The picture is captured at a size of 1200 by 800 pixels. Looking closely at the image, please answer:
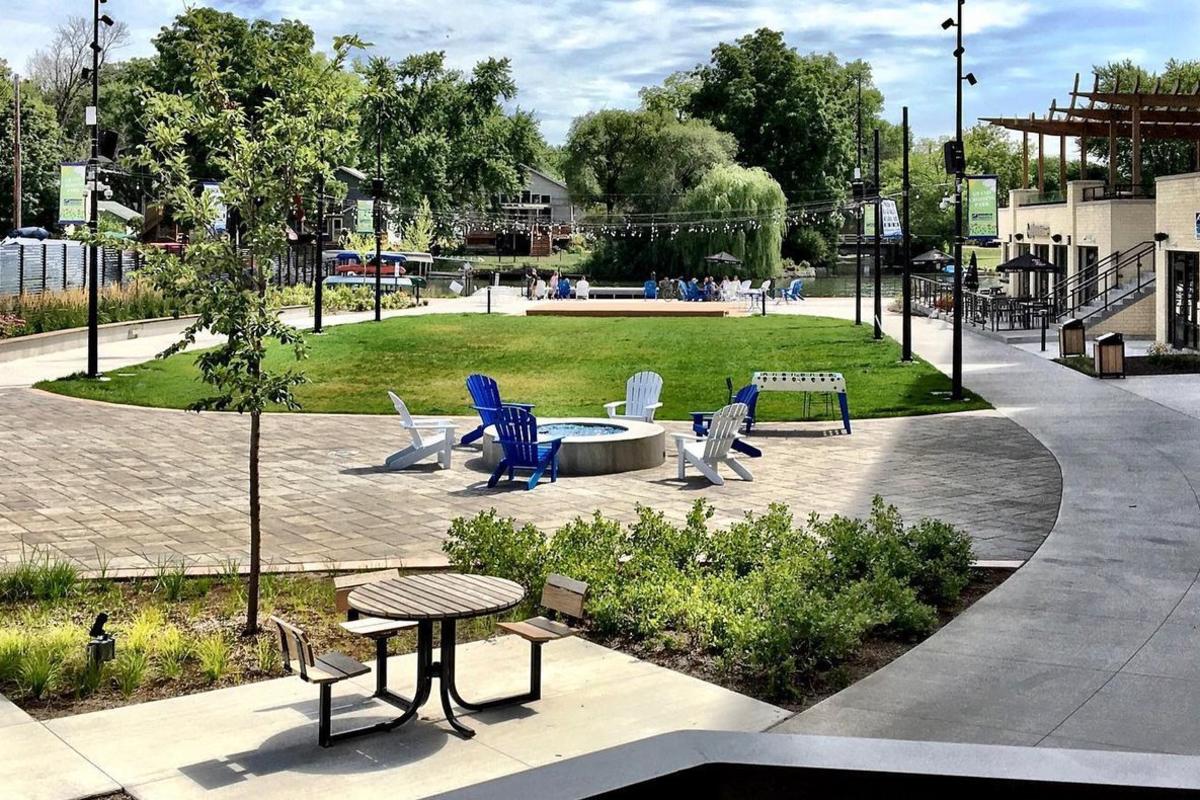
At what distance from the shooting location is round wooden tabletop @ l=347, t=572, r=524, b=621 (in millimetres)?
7117

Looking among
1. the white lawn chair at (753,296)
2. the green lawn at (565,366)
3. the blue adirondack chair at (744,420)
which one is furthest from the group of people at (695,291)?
the blue adirondack chair at (744,420)

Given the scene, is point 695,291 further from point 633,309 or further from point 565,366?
point 565,366

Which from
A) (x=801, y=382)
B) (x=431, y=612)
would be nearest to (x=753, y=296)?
(x=801, y=382)

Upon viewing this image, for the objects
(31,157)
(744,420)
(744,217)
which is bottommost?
(744,420)

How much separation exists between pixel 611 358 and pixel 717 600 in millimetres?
23441

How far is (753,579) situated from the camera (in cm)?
990

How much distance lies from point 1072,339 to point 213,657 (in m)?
26.9

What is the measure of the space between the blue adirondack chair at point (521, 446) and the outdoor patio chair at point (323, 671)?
775 centimetres

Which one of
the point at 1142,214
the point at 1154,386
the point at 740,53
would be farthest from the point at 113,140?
the point at 740,53

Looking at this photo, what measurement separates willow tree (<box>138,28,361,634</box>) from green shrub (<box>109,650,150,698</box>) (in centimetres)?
99

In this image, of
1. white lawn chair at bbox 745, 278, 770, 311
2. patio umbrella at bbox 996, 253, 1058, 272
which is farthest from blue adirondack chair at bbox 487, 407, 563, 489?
white lawn chair at bbox 745, 278, 770, 311

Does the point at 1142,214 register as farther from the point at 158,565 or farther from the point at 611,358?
the point at 158,565

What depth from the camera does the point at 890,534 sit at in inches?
421

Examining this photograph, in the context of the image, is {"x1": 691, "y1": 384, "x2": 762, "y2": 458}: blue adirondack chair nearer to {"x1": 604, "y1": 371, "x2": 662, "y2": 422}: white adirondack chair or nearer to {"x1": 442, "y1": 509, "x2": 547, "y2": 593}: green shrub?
{"x1": 604, "y1": 371, "x2": 662, "y2": 422}: white adirondack chair
